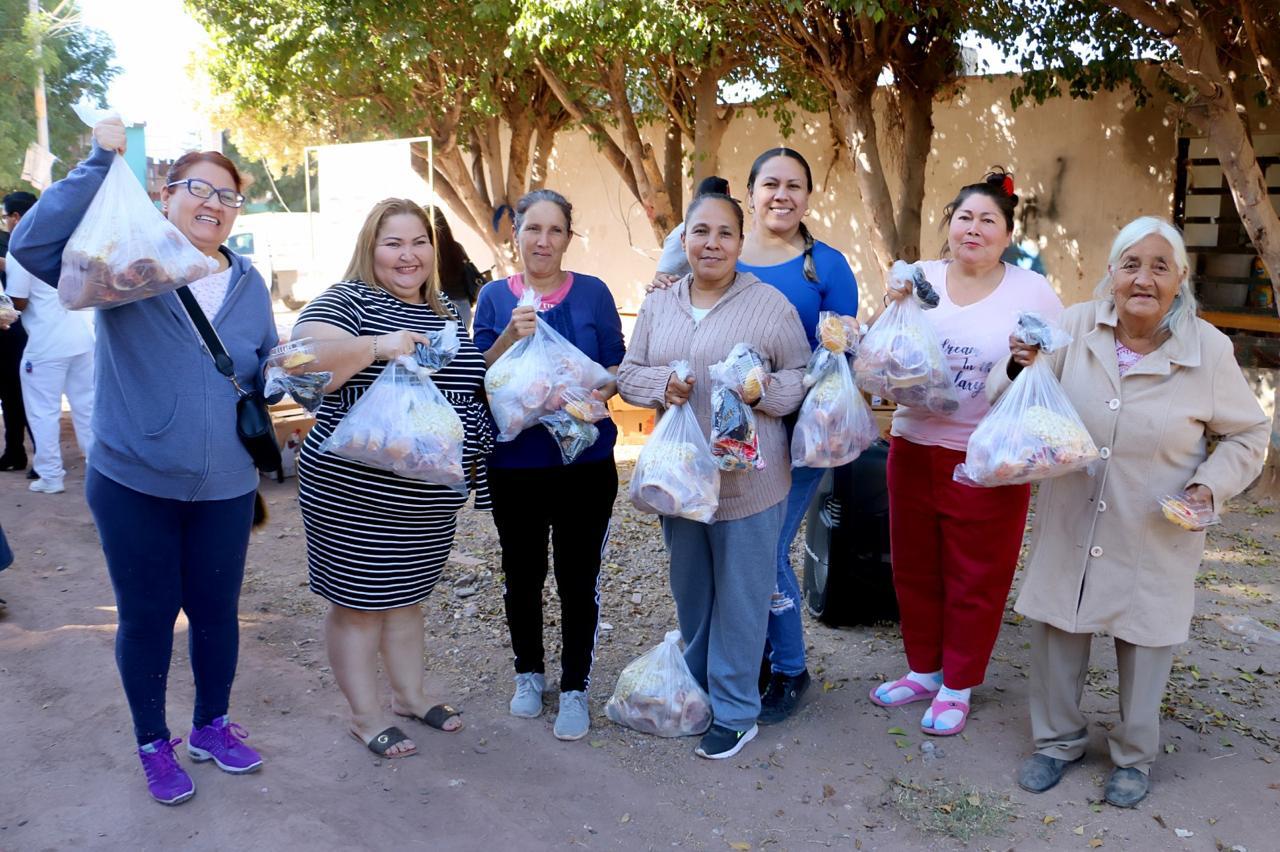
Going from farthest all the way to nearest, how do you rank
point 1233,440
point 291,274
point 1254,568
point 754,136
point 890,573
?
point 291,274 → point 754,136 → point 1254,568 → point 890,573 → point 1233,440

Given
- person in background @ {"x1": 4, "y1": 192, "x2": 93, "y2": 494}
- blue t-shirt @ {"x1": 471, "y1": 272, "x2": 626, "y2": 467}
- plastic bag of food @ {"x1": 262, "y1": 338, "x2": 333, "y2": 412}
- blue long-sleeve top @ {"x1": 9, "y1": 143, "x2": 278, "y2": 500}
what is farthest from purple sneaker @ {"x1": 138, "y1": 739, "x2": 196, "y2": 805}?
person in background @ {"x1": 4, "y1": 192, "x2": 93, "y2": 494}

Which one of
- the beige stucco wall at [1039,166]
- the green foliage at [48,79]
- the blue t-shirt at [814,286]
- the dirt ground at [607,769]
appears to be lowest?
the dirt ground at [607,769]

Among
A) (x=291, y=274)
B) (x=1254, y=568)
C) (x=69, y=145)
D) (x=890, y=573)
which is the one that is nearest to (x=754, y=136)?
(x=1254, y=568)

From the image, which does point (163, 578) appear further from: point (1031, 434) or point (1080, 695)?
point (1080, 695)

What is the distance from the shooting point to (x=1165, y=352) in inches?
115

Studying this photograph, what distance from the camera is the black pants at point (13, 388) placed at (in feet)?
24.1

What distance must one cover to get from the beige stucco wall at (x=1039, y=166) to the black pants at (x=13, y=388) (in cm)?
705

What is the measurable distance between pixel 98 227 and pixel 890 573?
3.17 m

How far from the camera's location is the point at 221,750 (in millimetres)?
3211

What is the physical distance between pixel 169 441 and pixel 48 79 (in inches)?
1073

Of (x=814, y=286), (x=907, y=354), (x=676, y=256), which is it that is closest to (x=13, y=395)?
(x=676, y=256)

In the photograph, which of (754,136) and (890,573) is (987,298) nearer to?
(890,573)

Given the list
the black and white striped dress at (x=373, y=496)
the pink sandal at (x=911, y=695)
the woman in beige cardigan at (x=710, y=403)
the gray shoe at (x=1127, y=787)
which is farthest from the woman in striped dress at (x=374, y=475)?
the gray shoe at (x=1127, y=787)

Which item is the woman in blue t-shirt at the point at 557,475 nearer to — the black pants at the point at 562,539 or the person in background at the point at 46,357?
the black pants at the point at 562,539
